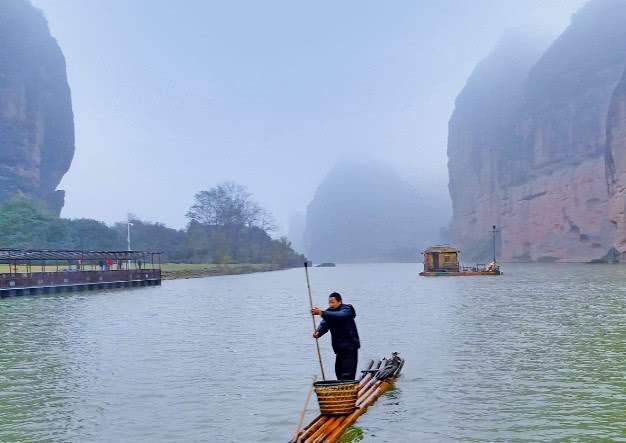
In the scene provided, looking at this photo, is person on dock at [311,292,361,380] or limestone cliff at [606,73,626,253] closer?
person on dock at [311,292,361,380]

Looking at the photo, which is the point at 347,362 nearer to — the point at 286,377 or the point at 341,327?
the point at 341,327

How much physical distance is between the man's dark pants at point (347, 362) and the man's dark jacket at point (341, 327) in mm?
84

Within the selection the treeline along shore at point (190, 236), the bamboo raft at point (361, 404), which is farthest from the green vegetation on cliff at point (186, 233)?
the bamboo raft at point (361, 404)

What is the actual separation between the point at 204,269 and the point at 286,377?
339 feet

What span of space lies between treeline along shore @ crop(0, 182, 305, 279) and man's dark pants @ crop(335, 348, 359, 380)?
3582 inches

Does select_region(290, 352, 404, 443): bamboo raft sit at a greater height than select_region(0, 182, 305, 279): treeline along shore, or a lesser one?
lesser

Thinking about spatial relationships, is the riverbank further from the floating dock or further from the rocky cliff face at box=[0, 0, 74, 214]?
the rocky cliff face at box=[0, 0, 74, 214]

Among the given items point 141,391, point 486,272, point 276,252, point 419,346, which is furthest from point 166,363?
point 276,252

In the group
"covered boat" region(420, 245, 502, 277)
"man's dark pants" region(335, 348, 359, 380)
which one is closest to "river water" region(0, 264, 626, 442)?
"man's dark pants" region(335, 348, 359, 380)

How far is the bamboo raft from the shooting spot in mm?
10766

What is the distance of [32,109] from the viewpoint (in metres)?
170

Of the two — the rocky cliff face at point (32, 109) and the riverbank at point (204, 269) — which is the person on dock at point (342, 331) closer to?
the riverbank at point (204, 269)

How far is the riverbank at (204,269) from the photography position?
105 m

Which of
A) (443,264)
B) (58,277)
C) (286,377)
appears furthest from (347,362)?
(443,264)
